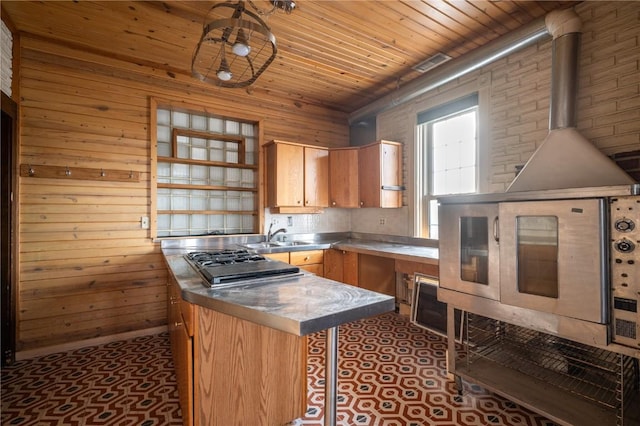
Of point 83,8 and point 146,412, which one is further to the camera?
point 83,8

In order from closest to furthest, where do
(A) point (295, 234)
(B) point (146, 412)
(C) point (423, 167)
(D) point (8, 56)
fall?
(B) point (146, 412) < (D) point (8, 56) < (C) point (423, 167) < (A) point (295, 234)

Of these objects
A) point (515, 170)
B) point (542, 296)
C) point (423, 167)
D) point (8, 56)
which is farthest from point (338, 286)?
point (8, 56)

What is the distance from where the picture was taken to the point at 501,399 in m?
2.01

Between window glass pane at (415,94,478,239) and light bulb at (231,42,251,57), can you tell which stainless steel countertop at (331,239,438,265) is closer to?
window glass pane at (415,94,478,239)

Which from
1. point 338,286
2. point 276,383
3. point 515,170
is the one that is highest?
point 515,170

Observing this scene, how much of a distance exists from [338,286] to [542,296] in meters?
1.14

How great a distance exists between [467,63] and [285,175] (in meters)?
2.21

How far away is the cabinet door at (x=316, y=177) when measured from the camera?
3.91m

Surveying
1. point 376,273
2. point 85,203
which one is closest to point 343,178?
point 376,273

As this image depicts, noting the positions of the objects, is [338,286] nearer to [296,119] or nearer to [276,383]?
[276,383]

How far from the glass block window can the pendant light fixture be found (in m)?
0.65

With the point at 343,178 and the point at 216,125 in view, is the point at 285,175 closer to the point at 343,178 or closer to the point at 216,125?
the point at 343,178

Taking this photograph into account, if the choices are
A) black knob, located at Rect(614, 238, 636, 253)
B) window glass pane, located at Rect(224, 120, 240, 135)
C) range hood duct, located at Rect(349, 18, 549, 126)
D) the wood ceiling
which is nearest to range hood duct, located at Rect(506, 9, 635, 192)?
range hood duct, located at Rect(349, 18, 549, 126)

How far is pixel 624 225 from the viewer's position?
4.54 feet
